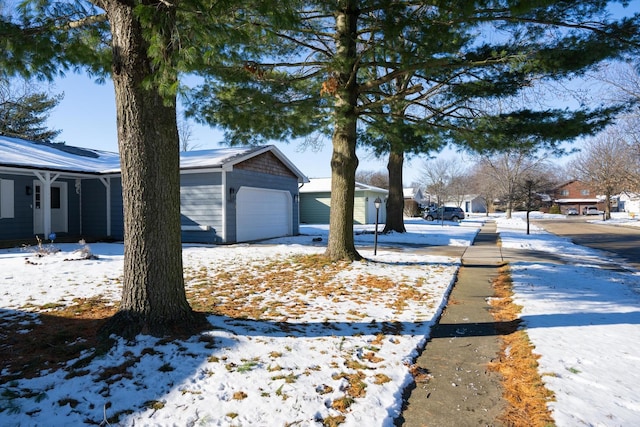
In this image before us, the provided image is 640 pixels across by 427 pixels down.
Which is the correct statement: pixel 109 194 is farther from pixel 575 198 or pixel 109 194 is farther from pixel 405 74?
pixel 575 198

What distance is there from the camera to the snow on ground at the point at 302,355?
9.25 ft

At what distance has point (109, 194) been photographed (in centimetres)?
1476

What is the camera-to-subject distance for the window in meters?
12.4

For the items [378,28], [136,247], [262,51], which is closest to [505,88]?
[378,28]

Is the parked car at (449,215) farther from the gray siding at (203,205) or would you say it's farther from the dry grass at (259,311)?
the dry grass at (259,311)

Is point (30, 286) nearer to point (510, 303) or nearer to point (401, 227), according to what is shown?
point (510, 303)

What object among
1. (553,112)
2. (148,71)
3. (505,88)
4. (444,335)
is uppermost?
(505,88)

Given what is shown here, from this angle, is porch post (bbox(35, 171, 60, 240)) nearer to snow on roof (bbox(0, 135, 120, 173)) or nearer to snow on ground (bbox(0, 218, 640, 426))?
snow on roof (bbox(0, 135, 120, 173))

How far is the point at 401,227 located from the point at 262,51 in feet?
42.2

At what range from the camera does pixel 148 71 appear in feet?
13.2

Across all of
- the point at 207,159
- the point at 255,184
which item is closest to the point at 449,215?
the point at 255,184

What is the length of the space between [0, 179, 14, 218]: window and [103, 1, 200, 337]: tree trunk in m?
11.6

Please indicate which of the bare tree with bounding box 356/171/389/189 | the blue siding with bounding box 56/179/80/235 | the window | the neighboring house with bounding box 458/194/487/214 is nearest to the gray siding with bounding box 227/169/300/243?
the blue siding with bounding box 56/179/80/235

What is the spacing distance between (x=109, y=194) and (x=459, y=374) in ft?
47.9
